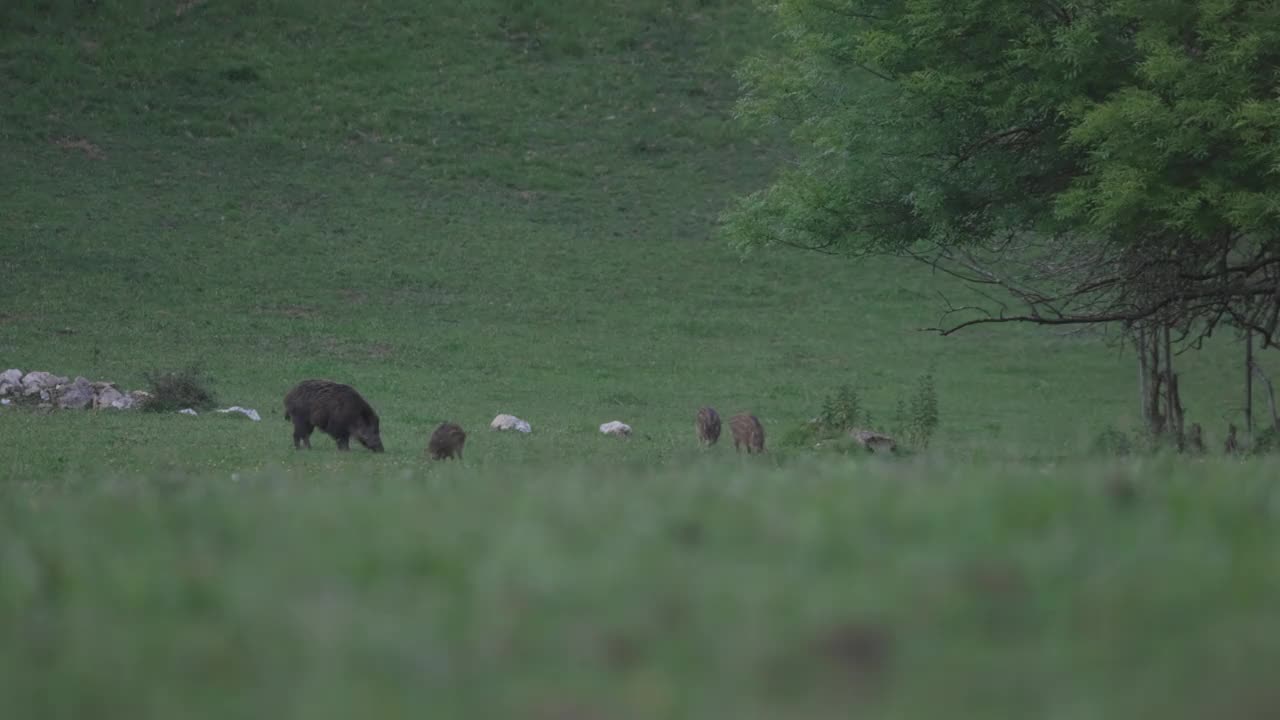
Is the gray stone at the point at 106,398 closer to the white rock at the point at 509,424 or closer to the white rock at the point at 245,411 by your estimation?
the white rock at the point at 245,411

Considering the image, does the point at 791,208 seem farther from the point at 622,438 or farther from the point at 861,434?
the point at 622,438

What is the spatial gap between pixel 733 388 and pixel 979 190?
1660cm

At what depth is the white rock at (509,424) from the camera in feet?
80.9

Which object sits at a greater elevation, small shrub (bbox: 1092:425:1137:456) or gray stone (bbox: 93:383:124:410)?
gray stone (bbox: 93:383:124:410)

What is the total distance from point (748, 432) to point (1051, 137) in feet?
19.5

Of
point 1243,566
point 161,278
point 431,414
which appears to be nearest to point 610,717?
point 1243,566

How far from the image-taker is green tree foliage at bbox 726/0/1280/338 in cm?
1423

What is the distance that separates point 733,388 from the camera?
3306cm

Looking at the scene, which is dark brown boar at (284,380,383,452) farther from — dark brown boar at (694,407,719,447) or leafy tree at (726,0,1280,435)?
leafy tree at (726,0,1280,435)

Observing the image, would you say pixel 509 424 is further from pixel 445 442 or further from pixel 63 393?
pixel 63 393

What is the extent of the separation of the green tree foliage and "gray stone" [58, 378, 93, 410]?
1108 cm

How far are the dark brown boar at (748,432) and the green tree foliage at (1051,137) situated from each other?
102 inches

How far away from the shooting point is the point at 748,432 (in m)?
20.2

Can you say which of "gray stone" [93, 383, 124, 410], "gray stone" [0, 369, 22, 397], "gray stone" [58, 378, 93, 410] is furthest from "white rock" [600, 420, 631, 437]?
"gray stone" [0, 369, 22, 397]
